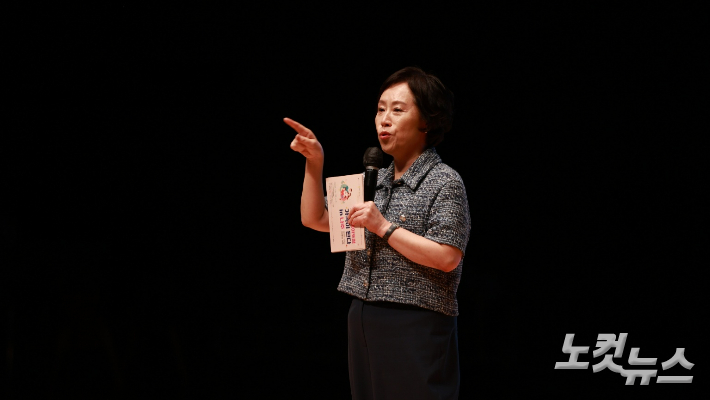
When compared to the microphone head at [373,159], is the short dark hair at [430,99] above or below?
above

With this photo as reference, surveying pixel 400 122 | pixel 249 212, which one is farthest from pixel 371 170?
pixel 249 212

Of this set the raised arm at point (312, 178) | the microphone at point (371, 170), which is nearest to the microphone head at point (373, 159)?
the microphone at point (371, 170)

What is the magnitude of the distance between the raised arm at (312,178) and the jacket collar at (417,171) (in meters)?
0.16

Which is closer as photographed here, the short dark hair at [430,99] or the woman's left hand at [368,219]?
the woman's left hand at [368,219]

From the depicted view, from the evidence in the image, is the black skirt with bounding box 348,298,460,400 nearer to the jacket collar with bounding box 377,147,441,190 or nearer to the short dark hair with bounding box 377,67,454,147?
the jacket collar with bounding box 377,147,441,190

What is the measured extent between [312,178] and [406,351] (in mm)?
497

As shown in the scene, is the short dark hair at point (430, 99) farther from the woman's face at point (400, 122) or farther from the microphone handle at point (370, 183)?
Result: the microphone handle at point (370, 183)

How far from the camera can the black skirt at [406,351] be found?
53.3 inches

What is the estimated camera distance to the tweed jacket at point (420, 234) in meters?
1.37

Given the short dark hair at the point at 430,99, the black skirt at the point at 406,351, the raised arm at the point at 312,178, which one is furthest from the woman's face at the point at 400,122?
the black skirt at the point at 406,351

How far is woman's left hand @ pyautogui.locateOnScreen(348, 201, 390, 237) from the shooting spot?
1336 mm

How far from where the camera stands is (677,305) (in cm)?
311

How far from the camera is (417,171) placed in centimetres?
148

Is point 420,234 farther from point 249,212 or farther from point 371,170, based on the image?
point 249,212
